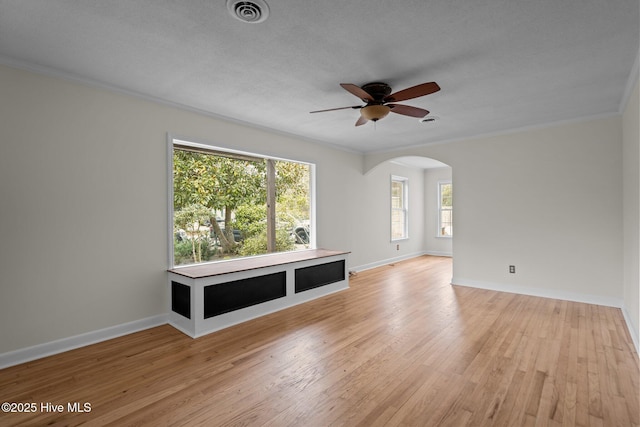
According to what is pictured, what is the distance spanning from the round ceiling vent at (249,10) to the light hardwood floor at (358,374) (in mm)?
2460

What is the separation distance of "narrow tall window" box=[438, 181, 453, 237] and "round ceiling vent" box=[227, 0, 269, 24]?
24.6 ft

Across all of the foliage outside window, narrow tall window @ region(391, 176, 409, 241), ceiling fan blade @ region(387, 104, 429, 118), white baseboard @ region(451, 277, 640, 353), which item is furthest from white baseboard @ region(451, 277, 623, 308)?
ceiling fan blade @ region(387, 104, 429, 118)

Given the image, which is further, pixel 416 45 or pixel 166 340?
pixel 166 340

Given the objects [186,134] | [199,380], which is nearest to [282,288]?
[199,380]

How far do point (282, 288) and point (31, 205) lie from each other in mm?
2610

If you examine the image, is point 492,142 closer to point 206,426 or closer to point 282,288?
point 282,288

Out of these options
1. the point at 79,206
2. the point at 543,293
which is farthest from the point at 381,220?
the point at 79,206

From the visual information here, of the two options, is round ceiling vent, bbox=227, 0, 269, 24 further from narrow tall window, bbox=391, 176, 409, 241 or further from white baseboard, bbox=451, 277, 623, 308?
narrow tall window, bbox=391, 176, 409, 241

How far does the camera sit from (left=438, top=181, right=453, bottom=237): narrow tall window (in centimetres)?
848

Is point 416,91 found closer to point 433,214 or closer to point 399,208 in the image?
point 399,208

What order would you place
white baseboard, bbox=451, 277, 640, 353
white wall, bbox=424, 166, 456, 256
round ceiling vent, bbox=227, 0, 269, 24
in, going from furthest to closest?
1. white wall, bbox=424, 166, 456, 256
2. white baseboard, bbox=451, 277, 640, 353
3. round ceiling vent, bbox=227, 0, 269, 24

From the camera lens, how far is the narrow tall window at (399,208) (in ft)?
25.3

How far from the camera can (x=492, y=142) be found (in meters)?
4.87

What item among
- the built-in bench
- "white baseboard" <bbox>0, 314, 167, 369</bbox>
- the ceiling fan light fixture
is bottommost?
"white baseboard" <bbox>0, 314, 167, 369</bbox>
